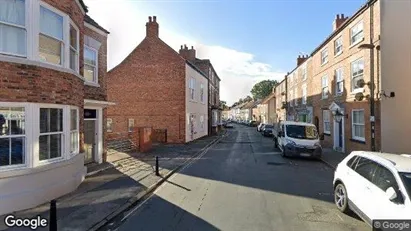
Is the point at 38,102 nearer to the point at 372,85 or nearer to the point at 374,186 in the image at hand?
the point at 374,186

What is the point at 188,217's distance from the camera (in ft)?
25.1

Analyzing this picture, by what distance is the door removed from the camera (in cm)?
1462

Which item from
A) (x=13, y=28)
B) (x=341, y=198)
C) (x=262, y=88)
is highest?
(x=262, y=88)

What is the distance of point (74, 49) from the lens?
10.9m

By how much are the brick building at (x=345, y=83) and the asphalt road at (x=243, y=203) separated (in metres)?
5.19

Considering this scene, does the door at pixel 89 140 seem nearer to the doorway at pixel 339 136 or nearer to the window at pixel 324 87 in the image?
the doorway at pixel 339 136

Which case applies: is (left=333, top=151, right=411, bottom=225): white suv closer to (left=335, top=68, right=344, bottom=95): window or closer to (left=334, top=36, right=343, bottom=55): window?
(left=335, top=68, right=344, bottom=95): window

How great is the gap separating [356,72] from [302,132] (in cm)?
457

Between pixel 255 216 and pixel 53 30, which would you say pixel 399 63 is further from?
pixel 53 30

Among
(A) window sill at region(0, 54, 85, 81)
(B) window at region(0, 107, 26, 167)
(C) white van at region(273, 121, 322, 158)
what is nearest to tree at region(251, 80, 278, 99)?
(C) white van at region(273, 121, 322, 158)

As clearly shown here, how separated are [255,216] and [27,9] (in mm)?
7600

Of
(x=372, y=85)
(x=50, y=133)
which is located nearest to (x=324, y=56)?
(x=372, y=85)

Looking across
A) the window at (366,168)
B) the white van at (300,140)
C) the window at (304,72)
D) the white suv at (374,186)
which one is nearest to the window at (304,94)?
the window at (304,72)

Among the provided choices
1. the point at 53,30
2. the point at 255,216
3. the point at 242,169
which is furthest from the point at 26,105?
the point at 242,169
